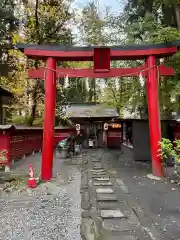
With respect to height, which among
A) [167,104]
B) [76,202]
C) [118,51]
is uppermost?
[118,51]

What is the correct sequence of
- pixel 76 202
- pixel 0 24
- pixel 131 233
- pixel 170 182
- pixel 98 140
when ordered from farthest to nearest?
1. pixel 98 140
2. pixel 0 24
3. pixel 170 182
4. pixel 76 202
5. pixel 131 233

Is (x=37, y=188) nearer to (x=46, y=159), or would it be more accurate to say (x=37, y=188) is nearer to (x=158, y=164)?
(x=46, y=159)

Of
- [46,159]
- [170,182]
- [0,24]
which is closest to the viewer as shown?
[170,182]

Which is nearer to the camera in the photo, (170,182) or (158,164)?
(170,182)

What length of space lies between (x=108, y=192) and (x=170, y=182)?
2.43 metres

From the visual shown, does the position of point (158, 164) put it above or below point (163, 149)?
below

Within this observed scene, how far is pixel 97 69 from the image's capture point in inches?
407

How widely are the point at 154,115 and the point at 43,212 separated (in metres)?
5.79

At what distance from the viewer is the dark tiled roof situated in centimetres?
2324

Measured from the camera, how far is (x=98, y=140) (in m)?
25.0

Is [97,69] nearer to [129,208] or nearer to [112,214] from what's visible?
[129,208]

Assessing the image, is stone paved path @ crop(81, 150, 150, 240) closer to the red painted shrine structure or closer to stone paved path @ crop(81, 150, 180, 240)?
stone paved path @ crop(81, 150, 180, 240)

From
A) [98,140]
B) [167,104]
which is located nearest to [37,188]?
[167,104]

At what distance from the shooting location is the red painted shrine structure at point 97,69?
9.86 m
